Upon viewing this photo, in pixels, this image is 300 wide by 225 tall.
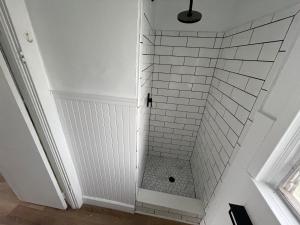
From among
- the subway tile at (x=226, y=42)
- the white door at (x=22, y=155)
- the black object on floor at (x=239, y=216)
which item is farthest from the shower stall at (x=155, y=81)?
the black object on floor at (x=239, y=216)

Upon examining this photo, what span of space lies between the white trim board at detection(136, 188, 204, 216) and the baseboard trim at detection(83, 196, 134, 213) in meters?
0.16

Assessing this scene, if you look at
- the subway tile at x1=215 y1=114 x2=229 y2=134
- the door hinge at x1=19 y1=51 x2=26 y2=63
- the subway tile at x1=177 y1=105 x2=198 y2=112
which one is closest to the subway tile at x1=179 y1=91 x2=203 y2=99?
the subway tile at x1=177 y1=105 x2=198 y2=112

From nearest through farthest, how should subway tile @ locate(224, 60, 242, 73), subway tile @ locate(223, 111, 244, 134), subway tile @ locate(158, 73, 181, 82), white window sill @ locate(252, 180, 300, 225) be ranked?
1. white window sill @ locate(252, 180, 300, 225)
2. subway tile @ locate(223, 111, 244, 134)
3. subway tile @ locate(224, 60, 242, 73)
4. subway tile @ locate(158, 73, 181, 82)

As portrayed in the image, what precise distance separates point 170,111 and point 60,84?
44.3 inches

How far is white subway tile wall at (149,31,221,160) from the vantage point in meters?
1.35

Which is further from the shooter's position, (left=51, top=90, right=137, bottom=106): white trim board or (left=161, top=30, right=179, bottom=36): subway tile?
(left=161, top=30, right=179, bottom=36): subway tile

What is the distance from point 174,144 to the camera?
74.0 inches

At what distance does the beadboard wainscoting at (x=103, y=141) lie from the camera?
0.93 meters

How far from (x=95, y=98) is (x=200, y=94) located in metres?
1.09

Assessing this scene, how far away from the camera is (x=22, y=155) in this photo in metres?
1.08

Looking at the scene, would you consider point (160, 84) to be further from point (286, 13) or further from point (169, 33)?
point (286, 13)

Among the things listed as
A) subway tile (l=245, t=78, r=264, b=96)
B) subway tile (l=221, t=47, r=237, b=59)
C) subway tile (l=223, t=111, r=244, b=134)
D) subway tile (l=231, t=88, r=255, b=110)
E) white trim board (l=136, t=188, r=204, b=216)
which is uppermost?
subway tile (l=221, t=47, r=237, b=59)

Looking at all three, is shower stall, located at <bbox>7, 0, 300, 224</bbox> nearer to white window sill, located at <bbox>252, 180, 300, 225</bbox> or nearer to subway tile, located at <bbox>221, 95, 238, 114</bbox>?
subway tile, located at <bbox>221, 95, 238, 114</bbox>

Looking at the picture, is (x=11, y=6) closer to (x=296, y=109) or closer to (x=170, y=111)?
(x=296, y=109)
